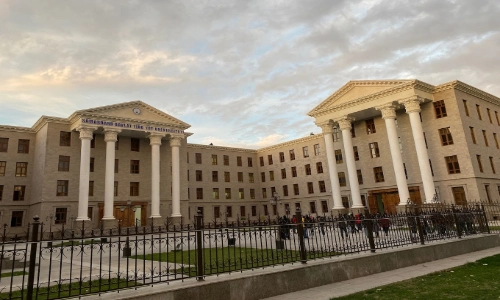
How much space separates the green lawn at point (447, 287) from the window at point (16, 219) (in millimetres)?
40363

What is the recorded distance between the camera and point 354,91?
3788 centimetres

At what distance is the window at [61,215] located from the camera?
3406 cm

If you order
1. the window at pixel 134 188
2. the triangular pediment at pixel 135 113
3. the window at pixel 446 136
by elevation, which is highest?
the triangular pediment at pixel 135 113

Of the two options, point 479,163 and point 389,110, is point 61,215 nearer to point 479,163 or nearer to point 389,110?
point 389,110

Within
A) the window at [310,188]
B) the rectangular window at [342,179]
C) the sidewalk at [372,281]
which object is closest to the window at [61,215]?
the window at [310,188]

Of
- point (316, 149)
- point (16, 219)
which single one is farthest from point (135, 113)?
point (316, 149)

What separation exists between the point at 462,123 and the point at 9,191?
160 ft

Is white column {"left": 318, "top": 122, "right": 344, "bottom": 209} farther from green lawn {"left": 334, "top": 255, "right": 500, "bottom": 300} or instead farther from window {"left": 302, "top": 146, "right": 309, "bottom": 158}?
green lawn {"left": 334, "top": 255, "right": 500, "bottom": 300}

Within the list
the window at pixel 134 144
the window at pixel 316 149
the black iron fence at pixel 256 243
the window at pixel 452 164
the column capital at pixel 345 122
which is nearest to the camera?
the black iron fence at pixel 256 243

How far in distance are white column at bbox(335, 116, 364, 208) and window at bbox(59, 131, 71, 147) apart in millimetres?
31325

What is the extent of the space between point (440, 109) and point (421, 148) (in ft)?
18.0

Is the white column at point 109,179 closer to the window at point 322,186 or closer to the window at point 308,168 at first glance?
the window at point 308,168

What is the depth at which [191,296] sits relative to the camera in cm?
608

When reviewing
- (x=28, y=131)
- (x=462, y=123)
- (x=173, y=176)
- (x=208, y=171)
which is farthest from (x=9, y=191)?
(x=462, y=123)
